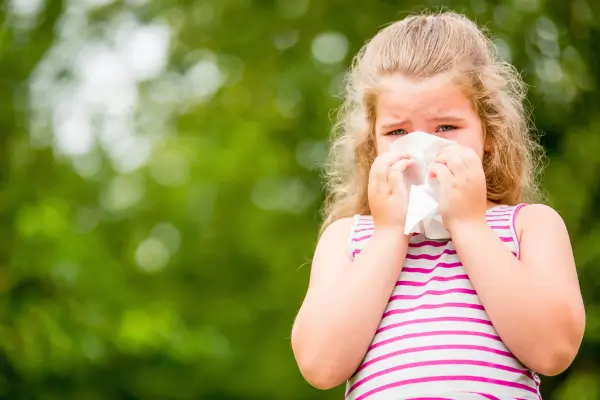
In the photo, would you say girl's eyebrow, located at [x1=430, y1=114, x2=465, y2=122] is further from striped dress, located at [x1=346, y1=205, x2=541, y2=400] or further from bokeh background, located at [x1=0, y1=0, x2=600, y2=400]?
bokeh background, located at [x1=0, y1=0, x2=600, y2=400]

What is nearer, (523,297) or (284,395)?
(523,297)

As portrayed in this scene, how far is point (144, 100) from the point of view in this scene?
8086 millimetres

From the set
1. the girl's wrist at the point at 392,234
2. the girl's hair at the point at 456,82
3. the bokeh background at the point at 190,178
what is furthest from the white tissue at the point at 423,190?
the bokeh background at the point at 190,178

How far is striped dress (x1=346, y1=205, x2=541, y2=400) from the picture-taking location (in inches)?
81.7

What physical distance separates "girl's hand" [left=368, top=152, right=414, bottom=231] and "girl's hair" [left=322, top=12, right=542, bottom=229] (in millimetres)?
218

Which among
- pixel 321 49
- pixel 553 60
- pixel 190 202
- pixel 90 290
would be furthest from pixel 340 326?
pixel 190 202

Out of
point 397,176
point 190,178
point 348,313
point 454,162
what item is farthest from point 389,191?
point 190,178

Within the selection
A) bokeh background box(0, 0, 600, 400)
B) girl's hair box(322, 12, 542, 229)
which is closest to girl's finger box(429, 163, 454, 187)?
girl's hair box(322, 12, 542, 229)

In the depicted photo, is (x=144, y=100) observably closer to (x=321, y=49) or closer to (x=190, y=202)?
(x=190, y=202)

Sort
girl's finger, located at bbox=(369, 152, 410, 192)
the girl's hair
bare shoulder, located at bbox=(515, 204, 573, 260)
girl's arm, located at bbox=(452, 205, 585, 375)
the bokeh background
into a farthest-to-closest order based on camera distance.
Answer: the bokeh background, the girl's hair, girl's finger, located at bbox=(369, 152, 410, 192), bare shoulder, located at bbox=(515, 204, 573, 260), girl's arm, located at bbox=(452, 205, 585, 375)

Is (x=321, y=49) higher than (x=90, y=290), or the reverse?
(x=321, y=49)

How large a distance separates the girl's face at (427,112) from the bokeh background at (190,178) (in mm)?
3339

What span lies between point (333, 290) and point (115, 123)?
6.30 metres

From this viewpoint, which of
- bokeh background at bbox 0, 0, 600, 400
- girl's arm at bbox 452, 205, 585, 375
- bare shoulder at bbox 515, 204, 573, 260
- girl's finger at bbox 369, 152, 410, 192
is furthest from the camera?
bokeh background at bbox 0, 0, 600, 400
